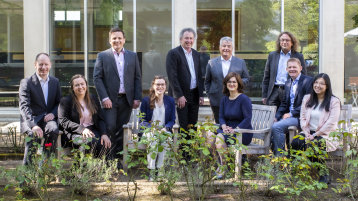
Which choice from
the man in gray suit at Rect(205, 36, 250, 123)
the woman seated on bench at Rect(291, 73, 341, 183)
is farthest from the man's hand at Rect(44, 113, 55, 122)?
the woman seated on bench at Rect(291, 73, 341, 183)

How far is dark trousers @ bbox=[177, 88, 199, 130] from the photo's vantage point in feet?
23.6

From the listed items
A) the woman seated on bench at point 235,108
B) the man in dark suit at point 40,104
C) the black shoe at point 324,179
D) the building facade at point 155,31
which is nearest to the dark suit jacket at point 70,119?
the man in dark suit at point 40,104

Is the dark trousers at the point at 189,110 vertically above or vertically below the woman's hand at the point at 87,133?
above

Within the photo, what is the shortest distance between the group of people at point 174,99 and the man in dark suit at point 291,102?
1cm

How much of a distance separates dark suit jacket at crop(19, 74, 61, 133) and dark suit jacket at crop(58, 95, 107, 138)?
0.13 meters

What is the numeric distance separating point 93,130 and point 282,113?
2562mm

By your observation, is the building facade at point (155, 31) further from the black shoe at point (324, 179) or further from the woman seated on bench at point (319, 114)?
the black shoe at point (324, 179)

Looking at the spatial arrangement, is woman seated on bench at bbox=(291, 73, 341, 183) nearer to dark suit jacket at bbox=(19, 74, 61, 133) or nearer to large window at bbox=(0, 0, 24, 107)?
dark suit jacket at bbox=(19, 74, 61, 133)

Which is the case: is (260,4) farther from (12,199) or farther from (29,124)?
(12,199)

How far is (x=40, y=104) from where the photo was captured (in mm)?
6336

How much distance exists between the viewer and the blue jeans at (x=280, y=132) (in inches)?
254

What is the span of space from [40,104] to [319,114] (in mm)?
3461

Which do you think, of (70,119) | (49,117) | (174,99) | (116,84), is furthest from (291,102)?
(49,117)

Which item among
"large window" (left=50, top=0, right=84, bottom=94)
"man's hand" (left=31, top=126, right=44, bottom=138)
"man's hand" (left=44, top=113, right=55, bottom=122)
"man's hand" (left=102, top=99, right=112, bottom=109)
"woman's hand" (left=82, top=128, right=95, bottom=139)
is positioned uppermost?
"large window" (left=50, top=0, right=84, bottom=94)
